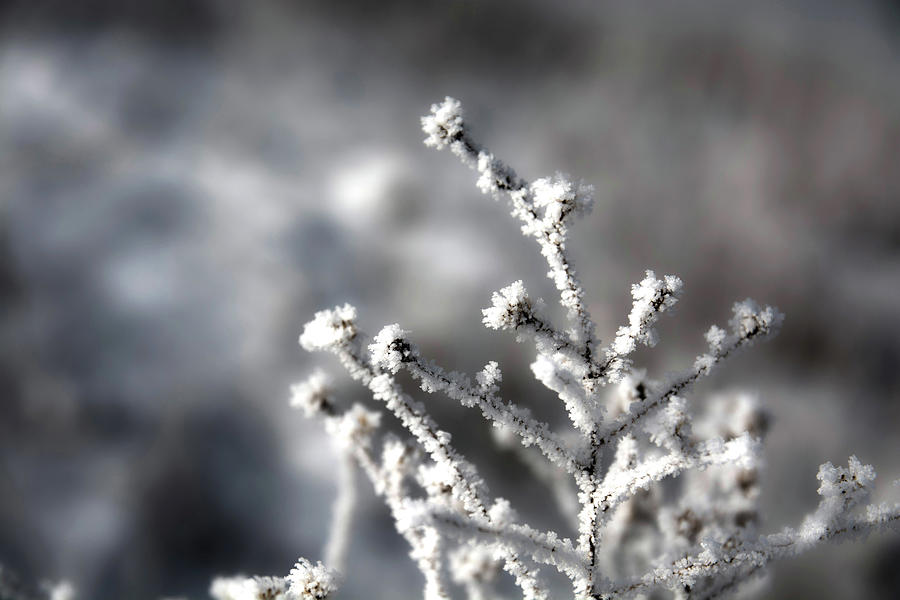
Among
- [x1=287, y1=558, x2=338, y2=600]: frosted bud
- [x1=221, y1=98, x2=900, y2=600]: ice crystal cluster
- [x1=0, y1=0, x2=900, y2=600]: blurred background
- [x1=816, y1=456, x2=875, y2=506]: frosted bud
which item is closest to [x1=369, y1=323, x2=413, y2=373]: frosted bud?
[x1=221, y1=98, x2=900, y2=600]: ice crystal cluster

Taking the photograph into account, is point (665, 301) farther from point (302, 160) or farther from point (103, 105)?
point (103, 105)

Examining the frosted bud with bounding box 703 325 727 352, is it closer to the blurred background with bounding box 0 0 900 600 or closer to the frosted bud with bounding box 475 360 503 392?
the frosted bud with bounding box 475 360 503 392

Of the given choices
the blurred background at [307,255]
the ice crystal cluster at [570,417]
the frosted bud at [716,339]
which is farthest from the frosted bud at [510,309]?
the blurred background at [307,255]

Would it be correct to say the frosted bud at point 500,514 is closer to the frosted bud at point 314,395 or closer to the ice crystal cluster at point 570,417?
the ice crystal cluster at point 570,417

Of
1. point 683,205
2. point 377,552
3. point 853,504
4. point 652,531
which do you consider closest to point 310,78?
point 683,205

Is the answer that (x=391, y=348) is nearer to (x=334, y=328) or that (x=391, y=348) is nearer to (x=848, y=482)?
(x=334, y=328)

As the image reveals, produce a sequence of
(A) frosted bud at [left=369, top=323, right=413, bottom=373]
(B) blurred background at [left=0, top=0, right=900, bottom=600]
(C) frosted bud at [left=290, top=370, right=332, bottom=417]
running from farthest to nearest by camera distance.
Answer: (B) blurred background at [left=0, top=0, right=900, bottom=600] < (C) frosted bud at [left=290, top=370, right=332, bottom=417] < (A) frosted bud at [left=369, top=323, right=413, bottom=373]
